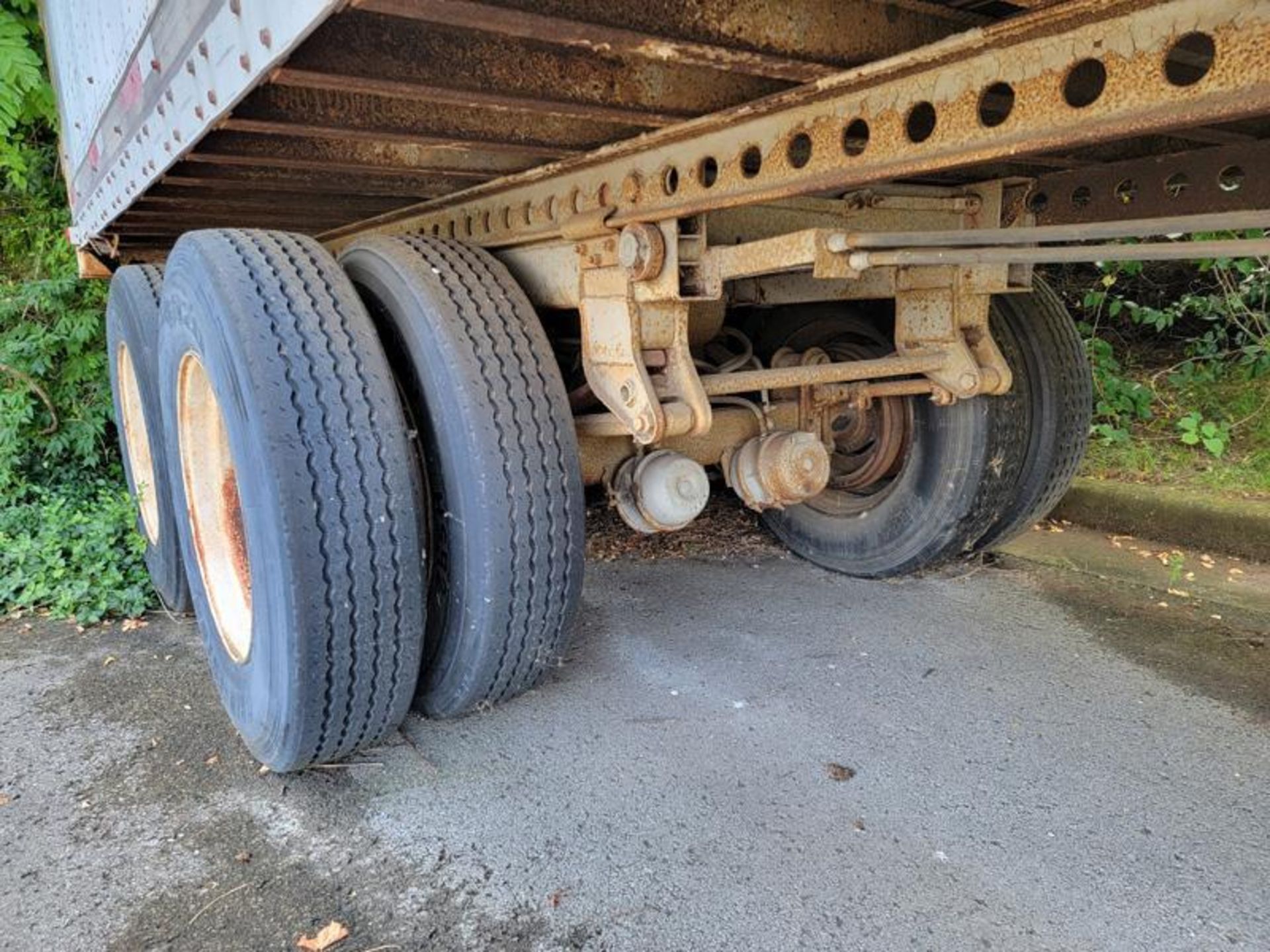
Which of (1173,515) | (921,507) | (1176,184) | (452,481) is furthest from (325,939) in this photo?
(1173,515)

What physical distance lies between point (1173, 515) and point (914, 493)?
1809mm

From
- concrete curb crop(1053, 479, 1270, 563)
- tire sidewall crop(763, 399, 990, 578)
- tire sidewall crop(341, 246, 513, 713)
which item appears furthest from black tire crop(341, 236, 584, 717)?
concrete curb crop(1053, 479, 1270, 563)

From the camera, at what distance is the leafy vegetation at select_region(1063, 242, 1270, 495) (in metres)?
5.03

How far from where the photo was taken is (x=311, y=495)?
2.03 metres

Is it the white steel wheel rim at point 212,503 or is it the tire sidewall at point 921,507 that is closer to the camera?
the white steel wheel rim at point 212,503

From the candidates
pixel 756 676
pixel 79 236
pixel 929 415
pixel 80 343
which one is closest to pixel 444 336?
pixel 756 676

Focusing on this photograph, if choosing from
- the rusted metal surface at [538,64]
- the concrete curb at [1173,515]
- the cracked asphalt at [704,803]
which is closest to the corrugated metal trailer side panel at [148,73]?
the rusted metal surface at [538,64]

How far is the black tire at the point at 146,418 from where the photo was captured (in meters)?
3.47

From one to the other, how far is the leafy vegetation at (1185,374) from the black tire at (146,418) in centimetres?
478

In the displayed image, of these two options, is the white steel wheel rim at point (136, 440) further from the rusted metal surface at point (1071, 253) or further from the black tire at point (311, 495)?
the rusted metal surface at point (1071, 253)

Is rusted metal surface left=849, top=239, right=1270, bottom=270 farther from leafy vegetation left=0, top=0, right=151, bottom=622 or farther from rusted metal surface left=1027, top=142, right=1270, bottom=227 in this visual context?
leafy vegetation left=0, top=0, right=151, bottom=622

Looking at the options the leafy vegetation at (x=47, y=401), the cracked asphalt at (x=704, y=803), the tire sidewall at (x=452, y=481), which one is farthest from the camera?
the leafy vegetation at (x=47, y=401)

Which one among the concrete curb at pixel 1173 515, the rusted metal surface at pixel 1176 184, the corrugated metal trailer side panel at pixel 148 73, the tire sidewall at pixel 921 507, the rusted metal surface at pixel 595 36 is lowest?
the concrete curb at pixel 1173 515

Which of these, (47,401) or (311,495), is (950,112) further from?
(47,401)
